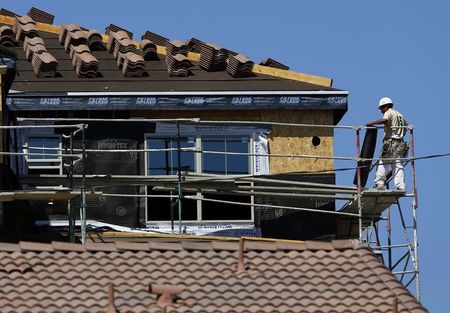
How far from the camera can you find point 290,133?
42.2 metres

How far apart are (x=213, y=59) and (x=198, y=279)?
15830 mm

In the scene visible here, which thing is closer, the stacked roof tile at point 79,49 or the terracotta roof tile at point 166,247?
the terracotta roof tile at point 166,247

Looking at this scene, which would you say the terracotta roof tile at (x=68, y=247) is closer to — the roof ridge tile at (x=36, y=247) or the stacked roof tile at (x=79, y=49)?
the roof ridge tile at (x=36, y=247)

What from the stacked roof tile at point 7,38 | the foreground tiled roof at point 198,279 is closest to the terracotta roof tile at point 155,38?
the stacked roof tile at point 7,38

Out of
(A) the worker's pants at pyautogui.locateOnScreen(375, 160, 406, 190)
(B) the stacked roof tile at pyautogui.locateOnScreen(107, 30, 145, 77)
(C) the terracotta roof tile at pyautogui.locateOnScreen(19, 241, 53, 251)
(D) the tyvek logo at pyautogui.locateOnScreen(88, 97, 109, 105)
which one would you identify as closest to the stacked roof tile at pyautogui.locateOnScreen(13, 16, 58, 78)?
(B) the stacked roof tile at pyautogui.locateOnScreen(107, 30, 145, 77)

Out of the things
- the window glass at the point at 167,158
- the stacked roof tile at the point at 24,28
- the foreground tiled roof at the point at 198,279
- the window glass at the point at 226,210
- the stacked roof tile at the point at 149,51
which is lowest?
the foreground tiled roof at the point at 198,279

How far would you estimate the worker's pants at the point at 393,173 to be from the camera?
128 ft

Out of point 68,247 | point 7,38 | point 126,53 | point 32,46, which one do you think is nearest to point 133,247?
point 68,247

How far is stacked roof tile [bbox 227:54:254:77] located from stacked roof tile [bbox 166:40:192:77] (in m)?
0.97

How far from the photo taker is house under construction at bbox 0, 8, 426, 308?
39938mm

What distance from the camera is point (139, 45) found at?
4519 centimetres

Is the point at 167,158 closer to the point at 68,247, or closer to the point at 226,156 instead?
the point at 226,156

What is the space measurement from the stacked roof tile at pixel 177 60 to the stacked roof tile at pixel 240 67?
3.17 feet

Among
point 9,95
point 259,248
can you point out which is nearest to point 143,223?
point 9,95
